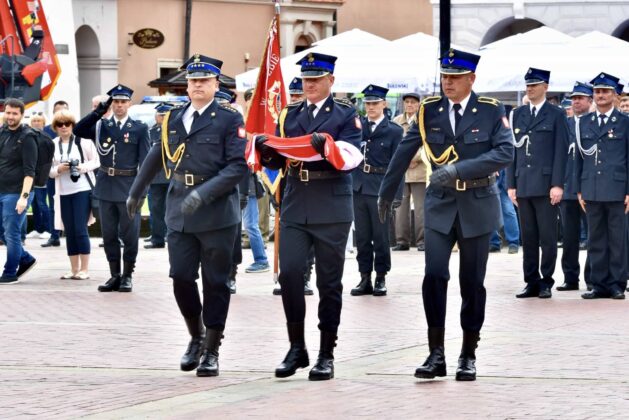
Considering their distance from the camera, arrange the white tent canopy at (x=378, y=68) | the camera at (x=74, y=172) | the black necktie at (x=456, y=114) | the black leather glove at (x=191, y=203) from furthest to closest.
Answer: the white tent canopy at (x=378, y=68) < the camera at (x=74, y=172) < the black necktie at (x=456, y=114) < the black leather glove at (x=191, y=203)

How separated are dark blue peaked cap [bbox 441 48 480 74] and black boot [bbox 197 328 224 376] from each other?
7.21 ft

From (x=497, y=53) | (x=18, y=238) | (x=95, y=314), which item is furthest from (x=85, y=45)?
(x=95, y=314)

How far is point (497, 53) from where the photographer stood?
1017 inches

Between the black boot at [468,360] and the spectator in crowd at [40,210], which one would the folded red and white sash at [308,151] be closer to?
the black boot at [468,360]

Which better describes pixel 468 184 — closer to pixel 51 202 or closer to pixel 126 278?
pixel 126 278

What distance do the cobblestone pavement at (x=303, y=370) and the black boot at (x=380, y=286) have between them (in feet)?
0.46

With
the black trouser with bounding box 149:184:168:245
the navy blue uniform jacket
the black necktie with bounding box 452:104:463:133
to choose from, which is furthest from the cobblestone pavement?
the black trouser with bounding box 149:184:168:245

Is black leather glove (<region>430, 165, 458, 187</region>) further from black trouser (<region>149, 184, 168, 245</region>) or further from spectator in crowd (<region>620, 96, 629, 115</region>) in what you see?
black trouser (<region>149, 184, 168, 245</region>)

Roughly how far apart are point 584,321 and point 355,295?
2.98 meters

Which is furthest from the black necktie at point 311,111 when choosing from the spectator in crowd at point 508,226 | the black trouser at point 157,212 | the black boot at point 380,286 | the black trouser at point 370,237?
the black trouser at point 157,212

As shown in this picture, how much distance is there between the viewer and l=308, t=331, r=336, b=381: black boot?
10.4m

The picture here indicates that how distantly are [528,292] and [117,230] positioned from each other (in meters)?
4.09

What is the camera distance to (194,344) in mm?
10930

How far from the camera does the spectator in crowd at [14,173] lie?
56.5 feet
